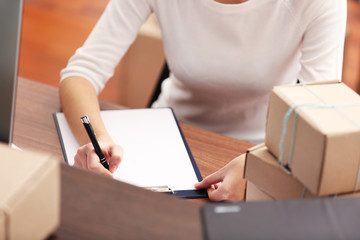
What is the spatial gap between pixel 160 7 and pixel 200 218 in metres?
0.91

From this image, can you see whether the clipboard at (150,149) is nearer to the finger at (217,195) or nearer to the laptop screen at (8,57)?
the finger at (217,195)

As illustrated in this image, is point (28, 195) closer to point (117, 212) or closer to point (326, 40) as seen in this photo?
point (117, 212)

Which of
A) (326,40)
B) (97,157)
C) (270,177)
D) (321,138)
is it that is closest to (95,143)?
(97,157)

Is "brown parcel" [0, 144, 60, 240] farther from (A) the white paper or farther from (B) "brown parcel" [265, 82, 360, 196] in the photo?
(A) the white paper

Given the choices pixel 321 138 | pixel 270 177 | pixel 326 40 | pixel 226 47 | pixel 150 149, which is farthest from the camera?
pixel 226 47

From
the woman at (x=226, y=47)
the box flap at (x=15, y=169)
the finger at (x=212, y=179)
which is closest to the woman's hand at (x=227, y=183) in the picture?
the finger at (x=212, y=179)

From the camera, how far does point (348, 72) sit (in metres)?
3.24

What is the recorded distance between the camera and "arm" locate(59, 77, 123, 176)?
983 millimetres

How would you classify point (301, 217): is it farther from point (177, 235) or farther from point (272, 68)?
point (272, 68)

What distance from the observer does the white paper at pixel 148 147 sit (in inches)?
39.2

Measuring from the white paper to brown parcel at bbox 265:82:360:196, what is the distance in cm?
30

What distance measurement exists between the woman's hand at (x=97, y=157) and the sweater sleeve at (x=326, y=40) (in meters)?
0.54

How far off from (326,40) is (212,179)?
1.70ft

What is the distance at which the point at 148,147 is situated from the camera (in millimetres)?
1102
